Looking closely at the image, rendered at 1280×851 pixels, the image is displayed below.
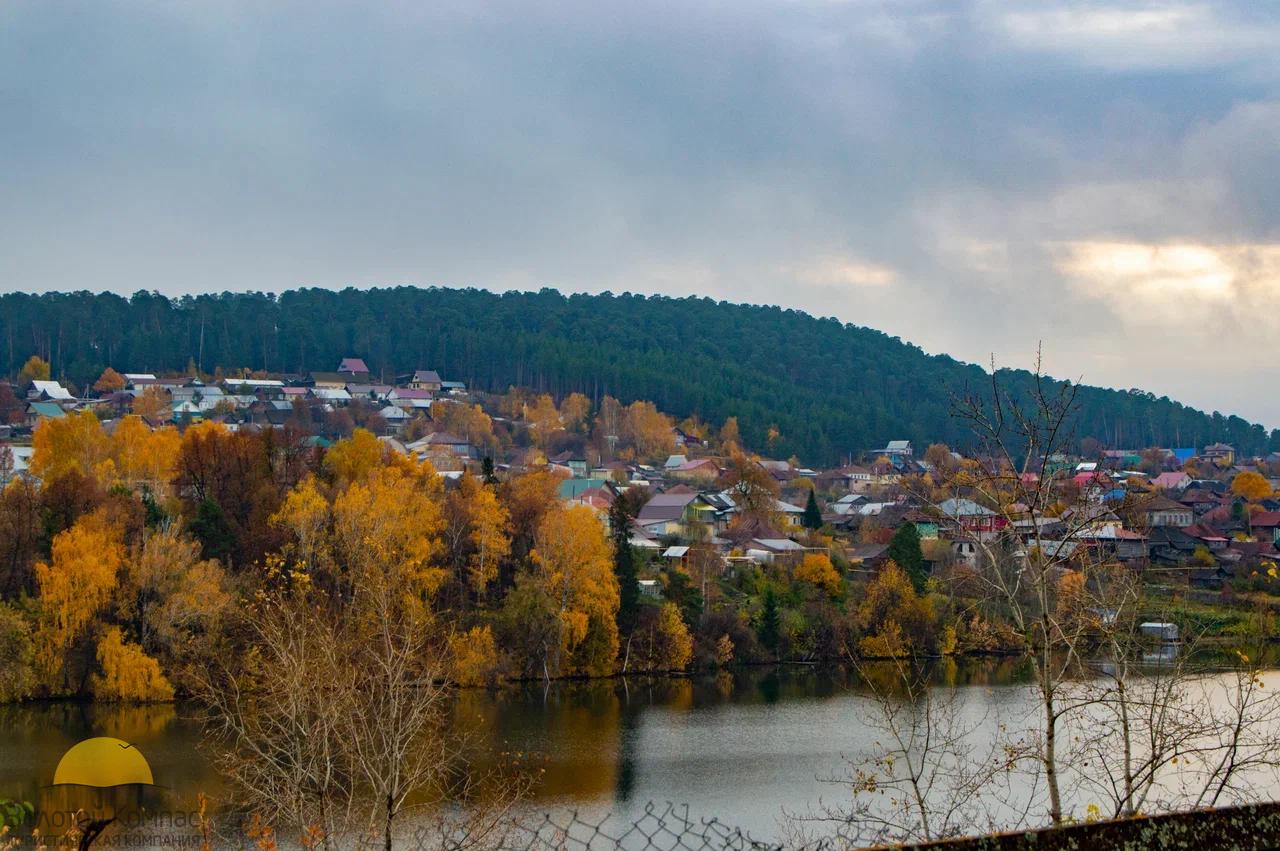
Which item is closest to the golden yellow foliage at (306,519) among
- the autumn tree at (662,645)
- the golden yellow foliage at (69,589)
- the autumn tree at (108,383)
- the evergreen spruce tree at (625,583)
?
the golden yellow foliage at (69,589)

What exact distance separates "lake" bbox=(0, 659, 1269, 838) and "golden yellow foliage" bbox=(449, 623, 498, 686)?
0.59m

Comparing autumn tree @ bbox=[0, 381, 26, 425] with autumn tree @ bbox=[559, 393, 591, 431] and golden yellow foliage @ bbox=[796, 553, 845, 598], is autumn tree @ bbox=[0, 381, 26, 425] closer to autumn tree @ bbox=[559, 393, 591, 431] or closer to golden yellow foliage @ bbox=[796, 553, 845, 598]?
autumn tree @ bbox=[559, 393, 591, 431]

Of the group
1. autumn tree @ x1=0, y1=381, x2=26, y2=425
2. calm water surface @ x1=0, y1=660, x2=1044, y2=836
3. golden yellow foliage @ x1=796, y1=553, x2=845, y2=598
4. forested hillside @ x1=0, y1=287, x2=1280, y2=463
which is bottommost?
calm water surface @ x1=0, y1=660, x2=1044, y2=836

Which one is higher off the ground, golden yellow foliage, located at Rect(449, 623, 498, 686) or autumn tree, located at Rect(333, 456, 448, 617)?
autumn tree, located at Rect(333, 456, 448, 617)

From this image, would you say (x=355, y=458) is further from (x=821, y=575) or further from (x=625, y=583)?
(x=821, y=575)

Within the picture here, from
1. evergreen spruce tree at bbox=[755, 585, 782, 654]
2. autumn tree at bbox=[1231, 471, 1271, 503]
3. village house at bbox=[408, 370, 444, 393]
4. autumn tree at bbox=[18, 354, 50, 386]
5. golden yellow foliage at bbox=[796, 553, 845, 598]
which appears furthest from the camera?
village house at bbox=[408, 370, 444, 393]

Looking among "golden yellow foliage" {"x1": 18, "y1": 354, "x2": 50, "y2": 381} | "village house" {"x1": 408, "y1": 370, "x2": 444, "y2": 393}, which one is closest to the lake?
"village house" {"x1": 408, "y1": 370, "x2": 444, "y2": 393}

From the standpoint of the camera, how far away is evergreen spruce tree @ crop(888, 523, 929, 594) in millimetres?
35594

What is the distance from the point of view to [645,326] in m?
120

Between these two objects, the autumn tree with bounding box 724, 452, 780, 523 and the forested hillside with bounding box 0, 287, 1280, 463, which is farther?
the forested hillside with bounding box 0, 287, 1280, 463

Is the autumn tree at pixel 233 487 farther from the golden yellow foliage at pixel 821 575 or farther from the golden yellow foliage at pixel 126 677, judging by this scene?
the golden yellow foliage at pixel 821 575

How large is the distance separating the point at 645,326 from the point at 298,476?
282 feet

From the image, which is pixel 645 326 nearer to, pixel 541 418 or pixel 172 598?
pixel 541 418

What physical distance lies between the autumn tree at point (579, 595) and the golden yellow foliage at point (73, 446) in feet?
46.3
